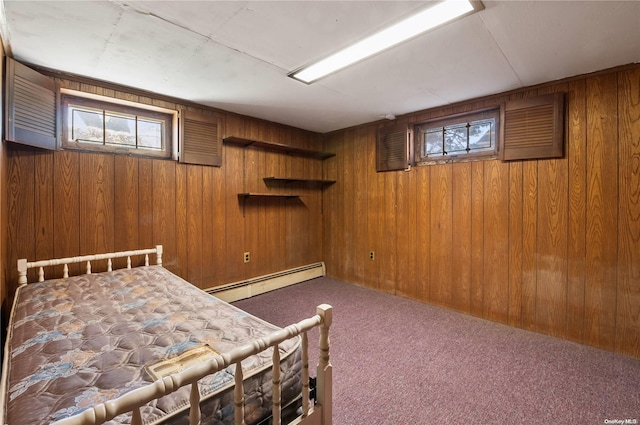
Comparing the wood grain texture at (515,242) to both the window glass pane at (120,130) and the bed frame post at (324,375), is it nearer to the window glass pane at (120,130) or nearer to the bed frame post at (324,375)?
the bed frame post at (324,375)

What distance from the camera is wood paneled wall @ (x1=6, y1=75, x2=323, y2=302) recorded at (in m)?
2.26

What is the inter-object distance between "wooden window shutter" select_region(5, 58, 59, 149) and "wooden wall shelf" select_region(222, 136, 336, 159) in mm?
1486

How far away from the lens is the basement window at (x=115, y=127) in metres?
2.45

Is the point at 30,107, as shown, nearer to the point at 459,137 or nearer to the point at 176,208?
the point at 176,208

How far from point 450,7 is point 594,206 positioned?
1.99m

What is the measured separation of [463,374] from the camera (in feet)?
6.49

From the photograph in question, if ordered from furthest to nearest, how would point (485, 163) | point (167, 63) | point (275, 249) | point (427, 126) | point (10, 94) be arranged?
point (275, 249)
point (427, 126)
point (485, 163)
point (167, 63)
point (10, 94)

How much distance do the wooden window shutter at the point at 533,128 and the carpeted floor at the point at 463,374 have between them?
1639 millimetres

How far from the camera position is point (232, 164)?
345 centimetres

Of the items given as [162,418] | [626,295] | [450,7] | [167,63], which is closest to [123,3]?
[167,63]

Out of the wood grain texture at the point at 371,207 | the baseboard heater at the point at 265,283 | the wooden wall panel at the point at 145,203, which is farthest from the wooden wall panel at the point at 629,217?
the wooden wall panel at the point at 145,203

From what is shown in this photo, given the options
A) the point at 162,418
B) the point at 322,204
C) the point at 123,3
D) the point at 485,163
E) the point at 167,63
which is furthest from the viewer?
the point at 322,204

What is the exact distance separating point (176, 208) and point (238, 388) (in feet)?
8.09

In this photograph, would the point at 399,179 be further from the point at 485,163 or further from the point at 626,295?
the point at 626,295
